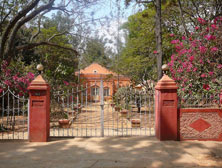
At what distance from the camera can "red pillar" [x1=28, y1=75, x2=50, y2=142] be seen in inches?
243

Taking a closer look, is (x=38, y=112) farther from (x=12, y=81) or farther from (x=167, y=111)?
(x=12, y=81)

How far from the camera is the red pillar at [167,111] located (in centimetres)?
620

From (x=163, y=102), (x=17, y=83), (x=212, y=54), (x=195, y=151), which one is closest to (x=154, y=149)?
(x=195, y=151)

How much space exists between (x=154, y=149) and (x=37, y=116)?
3.33m

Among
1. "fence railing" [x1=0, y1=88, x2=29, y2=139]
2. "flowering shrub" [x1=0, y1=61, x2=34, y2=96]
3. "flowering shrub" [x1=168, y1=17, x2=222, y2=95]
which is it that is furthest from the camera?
"flowering shrub" [x1=0, y1=61, x2=34, y2=96]

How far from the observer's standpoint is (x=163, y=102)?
20.6ft

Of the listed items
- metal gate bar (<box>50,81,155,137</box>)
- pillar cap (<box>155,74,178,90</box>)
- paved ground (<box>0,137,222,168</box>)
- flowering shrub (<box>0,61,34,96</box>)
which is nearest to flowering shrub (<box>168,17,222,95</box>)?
metal gate bar (<box>50,81,155,137</box>)

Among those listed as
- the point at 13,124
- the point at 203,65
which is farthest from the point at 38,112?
the point at 203,65

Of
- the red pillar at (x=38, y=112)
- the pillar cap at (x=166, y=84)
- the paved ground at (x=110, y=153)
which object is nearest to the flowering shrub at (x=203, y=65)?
the pillar cap at (x=166, y=84)

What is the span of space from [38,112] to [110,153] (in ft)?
7.96

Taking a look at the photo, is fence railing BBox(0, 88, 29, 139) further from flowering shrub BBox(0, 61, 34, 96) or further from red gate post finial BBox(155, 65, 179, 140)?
red gate post finial BBox(155, 65, 179, 140)

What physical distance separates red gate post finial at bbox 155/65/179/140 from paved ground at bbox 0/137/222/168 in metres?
0.27

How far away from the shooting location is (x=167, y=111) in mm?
6230

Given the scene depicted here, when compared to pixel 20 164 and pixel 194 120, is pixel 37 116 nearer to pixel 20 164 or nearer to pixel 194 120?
pixel 20 164
